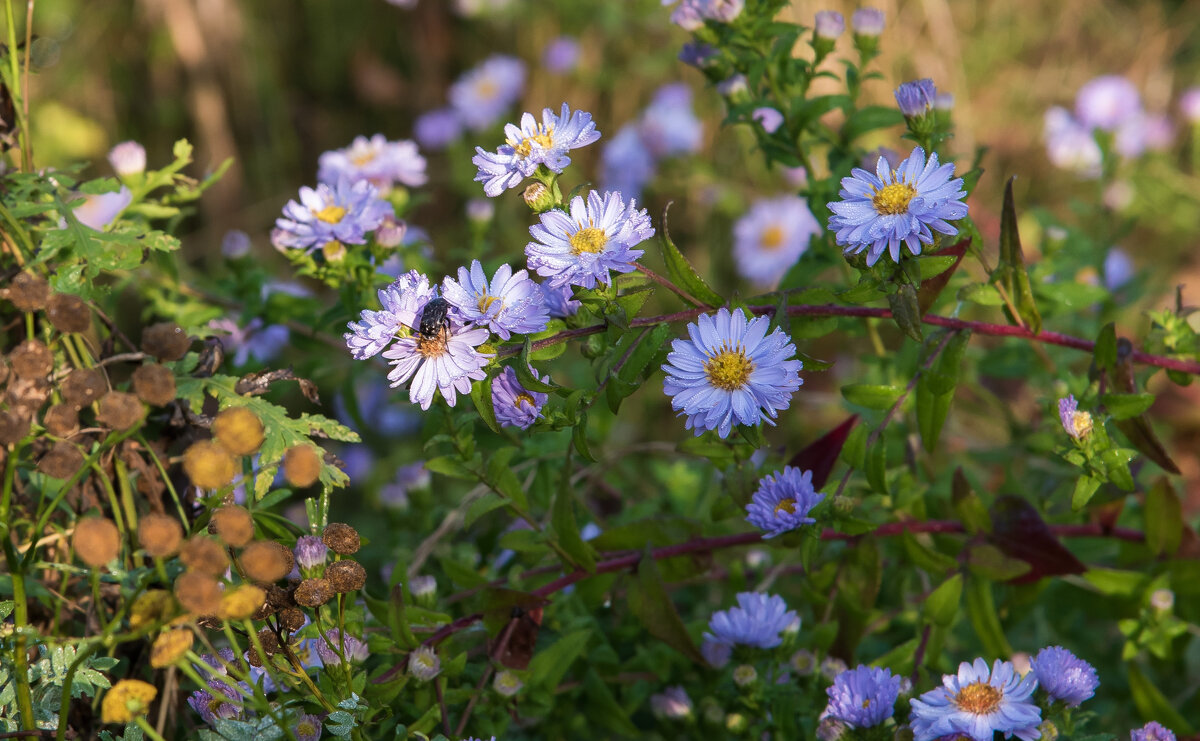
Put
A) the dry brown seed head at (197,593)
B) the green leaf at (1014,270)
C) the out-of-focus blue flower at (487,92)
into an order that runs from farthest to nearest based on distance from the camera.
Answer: the out-of-focus blue flower at (487,92) < the green leaf at (1014,270) < the dry brown seed head at (197,593)

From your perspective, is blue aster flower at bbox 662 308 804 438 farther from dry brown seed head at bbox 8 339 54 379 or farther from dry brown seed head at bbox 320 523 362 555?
dry brown seed head at bbox 8 339 54 379

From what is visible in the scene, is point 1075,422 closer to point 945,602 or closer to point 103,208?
point 945,602

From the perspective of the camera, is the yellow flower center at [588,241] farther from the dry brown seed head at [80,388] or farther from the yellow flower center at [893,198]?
the dry brown seed head at [80,388]

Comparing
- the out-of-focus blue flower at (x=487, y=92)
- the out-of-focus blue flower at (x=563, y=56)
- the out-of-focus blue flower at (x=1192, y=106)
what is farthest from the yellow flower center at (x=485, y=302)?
the out-of-focus blue flower at (x=1192, y=106)

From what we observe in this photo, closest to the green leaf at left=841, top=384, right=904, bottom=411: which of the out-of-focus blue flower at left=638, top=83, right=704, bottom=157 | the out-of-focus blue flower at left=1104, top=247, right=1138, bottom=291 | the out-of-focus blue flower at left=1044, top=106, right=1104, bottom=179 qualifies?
the out-of-focus blue flower at left=1104, top=247, right=1138, bottom=291

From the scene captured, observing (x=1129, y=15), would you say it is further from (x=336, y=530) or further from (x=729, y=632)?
(x=336, y=530)

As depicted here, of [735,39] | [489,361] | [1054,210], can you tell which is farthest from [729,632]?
[1054,210]

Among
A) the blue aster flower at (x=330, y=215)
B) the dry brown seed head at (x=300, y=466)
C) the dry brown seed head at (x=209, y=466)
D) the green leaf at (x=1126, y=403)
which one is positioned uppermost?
the blue aster flower at (x=330, y=215)
